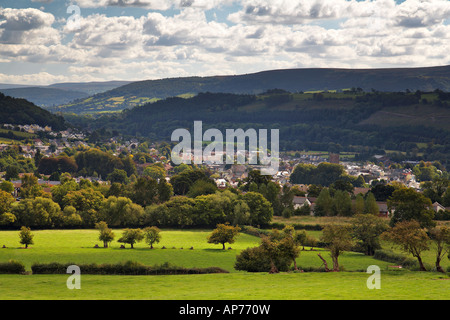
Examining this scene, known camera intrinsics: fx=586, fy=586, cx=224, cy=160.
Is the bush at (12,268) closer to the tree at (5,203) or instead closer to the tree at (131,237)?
the tree at (131,237)

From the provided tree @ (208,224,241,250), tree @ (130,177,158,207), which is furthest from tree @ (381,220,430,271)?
tree @ (130,177,158,207)

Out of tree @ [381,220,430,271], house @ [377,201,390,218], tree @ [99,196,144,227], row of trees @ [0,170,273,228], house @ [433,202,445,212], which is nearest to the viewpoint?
tree @ [381,220,430,271]

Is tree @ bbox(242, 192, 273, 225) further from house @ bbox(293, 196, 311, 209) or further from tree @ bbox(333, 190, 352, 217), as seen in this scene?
house @ bbox(293, 196, 311, 209)

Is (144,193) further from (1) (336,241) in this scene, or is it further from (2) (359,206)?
(1) (336,241)

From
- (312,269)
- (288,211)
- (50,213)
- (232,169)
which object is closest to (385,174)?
(232,169)

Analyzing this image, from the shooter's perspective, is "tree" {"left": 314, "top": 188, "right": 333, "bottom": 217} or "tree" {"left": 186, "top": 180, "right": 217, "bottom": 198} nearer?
"tree" {"left": 314, "top": 188, "right": 333, "bottom": 217}

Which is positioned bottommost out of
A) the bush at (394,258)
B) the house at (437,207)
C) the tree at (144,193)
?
the house at (437,207)

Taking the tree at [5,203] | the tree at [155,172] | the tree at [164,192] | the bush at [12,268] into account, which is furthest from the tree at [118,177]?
the bush at [12,268]
